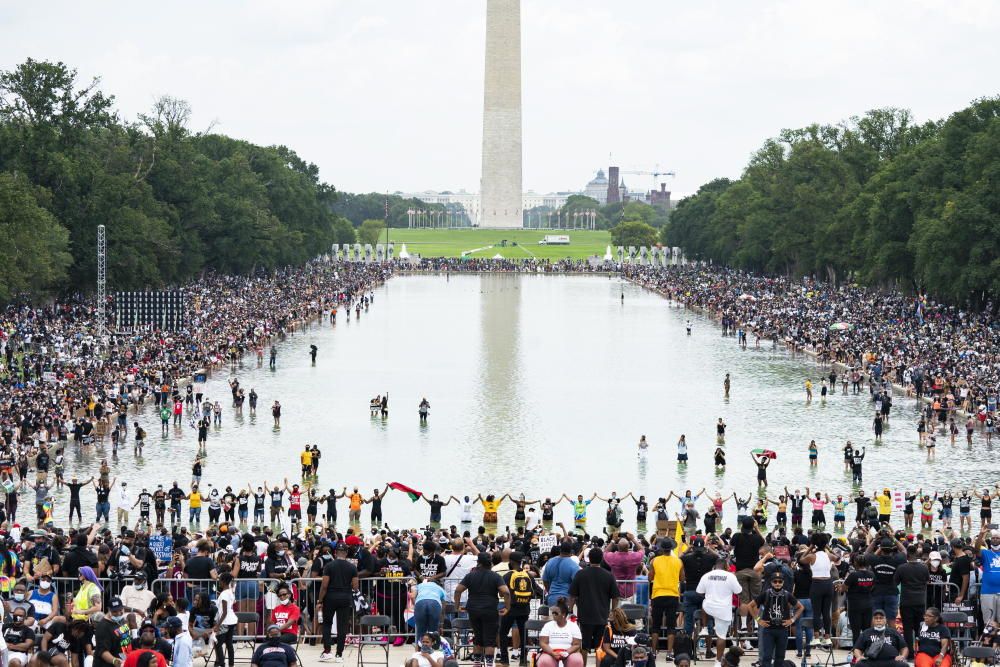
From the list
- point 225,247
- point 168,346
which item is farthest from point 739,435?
point 225,247

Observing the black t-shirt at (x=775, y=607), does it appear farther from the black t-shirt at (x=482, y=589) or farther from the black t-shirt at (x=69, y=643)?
the black t-shirt at (x=69, y=643)

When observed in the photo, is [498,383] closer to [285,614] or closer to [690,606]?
[690,606]

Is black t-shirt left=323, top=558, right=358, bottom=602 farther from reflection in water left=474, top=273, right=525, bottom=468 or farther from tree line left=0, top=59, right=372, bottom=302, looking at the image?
tree line left=0, top=59, right=372, bottom=302

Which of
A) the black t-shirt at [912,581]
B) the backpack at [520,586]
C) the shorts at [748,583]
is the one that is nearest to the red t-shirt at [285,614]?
the backpack at [520,586]

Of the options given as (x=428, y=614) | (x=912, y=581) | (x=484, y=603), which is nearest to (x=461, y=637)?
(x=428, y=614)

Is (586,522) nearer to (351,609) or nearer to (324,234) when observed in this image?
(351,609)

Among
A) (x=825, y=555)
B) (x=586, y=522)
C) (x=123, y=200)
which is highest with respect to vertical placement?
(x=123, y=200)
